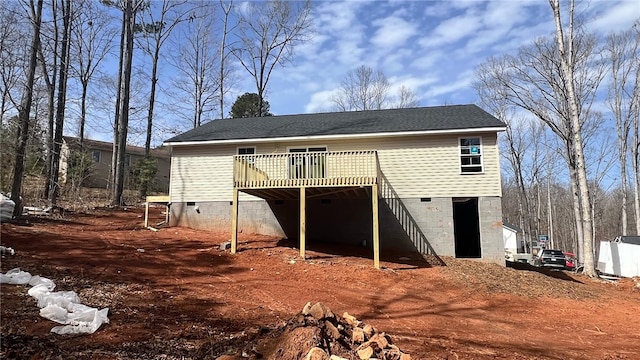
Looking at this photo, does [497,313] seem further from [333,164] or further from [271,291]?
[333,164]

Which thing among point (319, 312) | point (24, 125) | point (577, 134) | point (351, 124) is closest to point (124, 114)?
point (24, 125)

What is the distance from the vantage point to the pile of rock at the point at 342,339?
4.20m

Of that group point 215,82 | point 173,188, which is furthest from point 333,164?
point 215,82

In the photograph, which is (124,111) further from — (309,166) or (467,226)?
(467,226)

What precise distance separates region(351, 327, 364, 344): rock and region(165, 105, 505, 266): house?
7.93 m

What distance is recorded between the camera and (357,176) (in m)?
12.6

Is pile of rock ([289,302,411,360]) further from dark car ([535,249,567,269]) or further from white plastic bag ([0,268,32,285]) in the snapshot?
dark car ([535,249,567,269])

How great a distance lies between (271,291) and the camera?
29.0 ft

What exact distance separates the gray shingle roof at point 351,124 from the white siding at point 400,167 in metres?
0.44

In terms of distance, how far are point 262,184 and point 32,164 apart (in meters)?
16.9

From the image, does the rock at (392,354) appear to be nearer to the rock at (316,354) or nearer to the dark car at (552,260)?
the rock at (316,354)

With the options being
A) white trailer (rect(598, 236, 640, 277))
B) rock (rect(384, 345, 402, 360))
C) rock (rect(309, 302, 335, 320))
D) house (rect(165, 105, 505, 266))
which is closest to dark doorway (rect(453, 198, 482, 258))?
house (rect(165, 105, 505, 266))

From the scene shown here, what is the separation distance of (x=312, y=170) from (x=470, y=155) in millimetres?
6224

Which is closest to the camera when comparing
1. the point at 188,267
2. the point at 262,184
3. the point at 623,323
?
the point at 623,323
